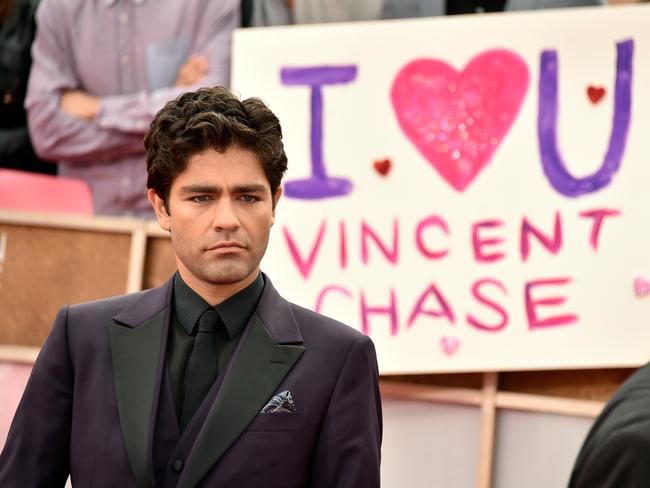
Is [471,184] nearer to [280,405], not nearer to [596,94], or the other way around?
[596,94]

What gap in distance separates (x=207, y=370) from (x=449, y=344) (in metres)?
1.39

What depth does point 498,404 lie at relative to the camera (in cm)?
314

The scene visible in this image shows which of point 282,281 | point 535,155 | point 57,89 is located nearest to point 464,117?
point 535,155

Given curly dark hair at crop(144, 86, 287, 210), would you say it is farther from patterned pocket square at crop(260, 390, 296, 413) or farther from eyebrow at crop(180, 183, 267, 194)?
patterned pocket square at crop(260, 390, 296, 413)

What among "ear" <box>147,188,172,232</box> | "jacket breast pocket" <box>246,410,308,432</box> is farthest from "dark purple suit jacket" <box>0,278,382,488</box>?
"ear" <box>147,188,172,232</box>

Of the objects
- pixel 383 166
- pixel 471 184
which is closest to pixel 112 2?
pixel 383 166

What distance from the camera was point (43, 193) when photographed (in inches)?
144

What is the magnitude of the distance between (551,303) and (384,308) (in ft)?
1.44

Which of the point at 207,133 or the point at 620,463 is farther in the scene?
the point at 207,133

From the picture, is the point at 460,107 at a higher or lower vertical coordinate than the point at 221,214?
higher

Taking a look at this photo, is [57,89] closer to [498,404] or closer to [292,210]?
[292,210]

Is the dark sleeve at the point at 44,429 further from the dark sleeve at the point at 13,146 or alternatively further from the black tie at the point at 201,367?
the dark sleeve at the point at 13,146

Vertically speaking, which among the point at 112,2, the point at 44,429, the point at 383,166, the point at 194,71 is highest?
the point at 112,2

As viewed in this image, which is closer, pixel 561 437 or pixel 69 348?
pixel 69 348
